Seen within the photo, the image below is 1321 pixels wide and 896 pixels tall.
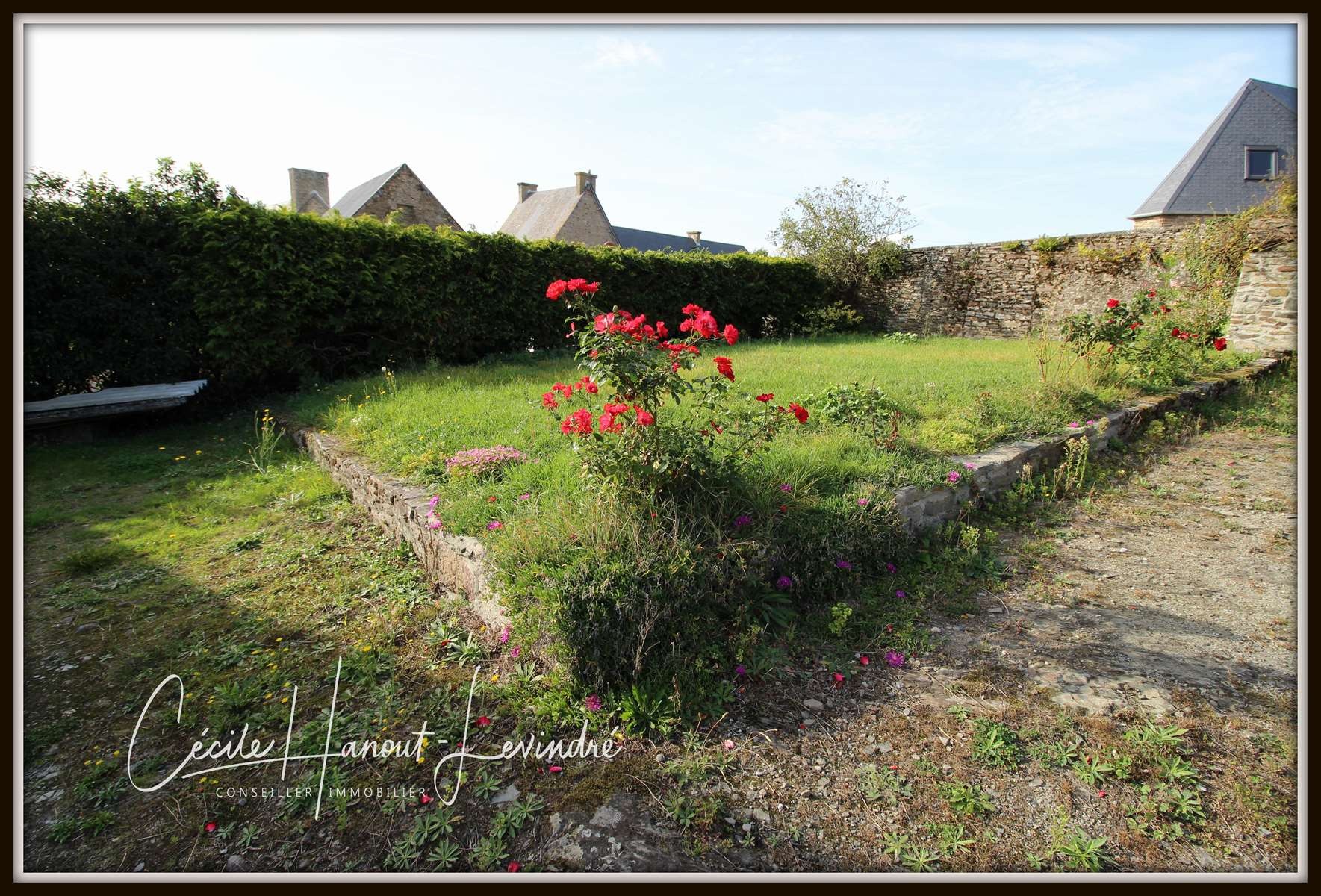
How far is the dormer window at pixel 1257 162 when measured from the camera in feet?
67.6

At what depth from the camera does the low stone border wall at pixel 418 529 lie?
2953 mm

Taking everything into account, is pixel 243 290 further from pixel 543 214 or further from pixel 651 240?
pixel 651 240

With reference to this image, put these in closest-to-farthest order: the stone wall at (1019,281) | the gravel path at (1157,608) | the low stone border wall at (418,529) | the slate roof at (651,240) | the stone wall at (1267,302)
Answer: the gravel path at (1157,608)
the low stone border wall at (418,529)
the stone wall at (1267,302)
the stone wall at (1019,281)
the slate roof at (651,240)

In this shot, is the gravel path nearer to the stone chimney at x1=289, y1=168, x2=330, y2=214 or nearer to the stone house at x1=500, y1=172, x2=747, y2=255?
the stone house at x1=500, y1=172, x2=747, y2=255

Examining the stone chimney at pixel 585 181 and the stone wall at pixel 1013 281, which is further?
the stone chimney at pixel 585 181

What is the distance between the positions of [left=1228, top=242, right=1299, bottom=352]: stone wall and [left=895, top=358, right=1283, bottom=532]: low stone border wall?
8.53 feet

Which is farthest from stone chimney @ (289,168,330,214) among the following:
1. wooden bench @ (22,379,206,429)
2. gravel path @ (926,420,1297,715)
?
gravel path @ (926,420,1297,715)

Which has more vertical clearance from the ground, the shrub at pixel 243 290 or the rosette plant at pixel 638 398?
the shrub at pixel 243 290

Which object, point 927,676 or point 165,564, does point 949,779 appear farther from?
point 165,564

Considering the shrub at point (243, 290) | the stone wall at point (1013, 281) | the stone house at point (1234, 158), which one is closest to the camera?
the shrub at point (243, 290)

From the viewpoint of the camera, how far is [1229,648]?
2.81 m

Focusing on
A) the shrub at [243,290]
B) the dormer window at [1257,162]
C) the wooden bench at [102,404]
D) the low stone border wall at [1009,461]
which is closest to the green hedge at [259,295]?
the shrub at [243,290]

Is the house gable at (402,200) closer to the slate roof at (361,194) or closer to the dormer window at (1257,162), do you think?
the slate roof at (361,194)

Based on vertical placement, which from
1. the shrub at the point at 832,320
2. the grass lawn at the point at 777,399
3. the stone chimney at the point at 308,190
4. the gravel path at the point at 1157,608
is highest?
the stone chimney at the point at 308,190
